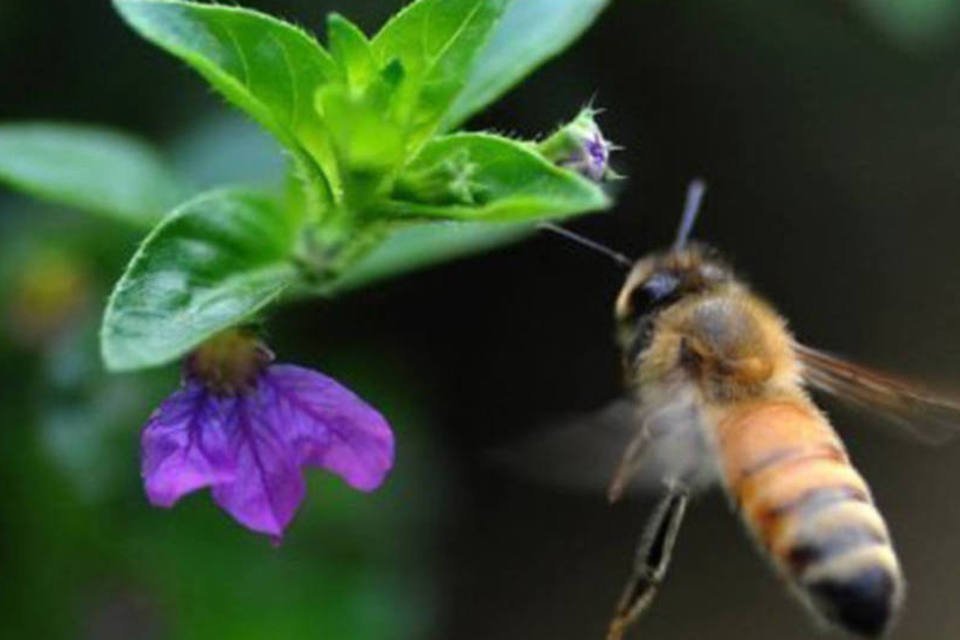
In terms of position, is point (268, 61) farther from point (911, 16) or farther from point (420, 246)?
point (911, 16)

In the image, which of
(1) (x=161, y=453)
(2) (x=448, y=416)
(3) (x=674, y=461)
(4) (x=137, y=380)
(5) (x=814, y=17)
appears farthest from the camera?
(2) (x=448, y=416)

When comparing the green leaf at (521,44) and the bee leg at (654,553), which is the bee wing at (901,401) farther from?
the green leaf at (521,44)

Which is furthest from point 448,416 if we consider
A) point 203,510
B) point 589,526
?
point 203,510

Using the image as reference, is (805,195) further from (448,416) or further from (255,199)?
(255,199)

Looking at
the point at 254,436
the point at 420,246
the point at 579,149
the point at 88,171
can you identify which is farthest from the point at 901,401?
the point at 88,171

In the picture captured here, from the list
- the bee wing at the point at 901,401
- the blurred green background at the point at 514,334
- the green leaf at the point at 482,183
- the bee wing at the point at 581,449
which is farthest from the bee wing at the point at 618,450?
the blurred green background at the point at 514,334
